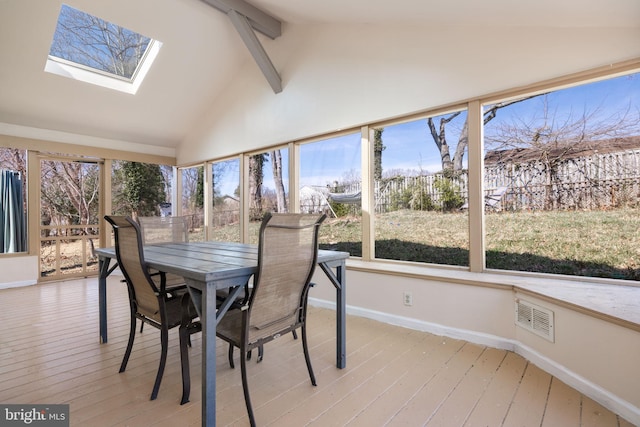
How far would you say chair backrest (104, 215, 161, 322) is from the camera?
5.91ft

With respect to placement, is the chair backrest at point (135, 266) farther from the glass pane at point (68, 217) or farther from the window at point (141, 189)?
the window at point (141, 189)

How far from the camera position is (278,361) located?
226cm

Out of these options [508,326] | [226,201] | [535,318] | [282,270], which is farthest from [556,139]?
[226,201]

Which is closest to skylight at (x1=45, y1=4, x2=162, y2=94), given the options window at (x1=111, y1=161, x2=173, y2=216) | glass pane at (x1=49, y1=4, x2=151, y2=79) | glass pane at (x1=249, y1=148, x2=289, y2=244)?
glass pane at (x1=49, y1=4, x2=151, y2=79)

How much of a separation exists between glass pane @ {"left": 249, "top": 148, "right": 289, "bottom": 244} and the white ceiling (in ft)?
5.30

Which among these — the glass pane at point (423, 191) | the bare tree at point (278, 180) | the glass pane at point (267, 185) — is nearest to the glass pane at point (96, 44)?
the glass pane at point (267, 185)

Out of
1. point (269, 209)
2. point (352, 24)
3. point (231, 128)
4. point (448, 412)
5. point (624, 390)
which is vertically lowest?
point (448, 412)

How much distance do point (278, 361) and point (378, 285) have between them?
1.26 metres

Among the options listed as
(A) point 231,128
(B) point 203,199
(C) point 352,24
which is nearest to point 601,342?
(C) point 352,24

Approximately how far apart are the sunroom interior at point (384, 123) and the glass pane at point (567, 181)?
2cm

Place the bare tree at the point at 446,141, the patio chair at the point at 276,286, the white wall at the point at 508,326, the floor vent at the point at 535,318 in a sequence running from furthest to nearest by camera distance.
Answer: the bare tree at the point at 446,141
the floor vent at the point at 535,318
the white wall at the point at 508,326
the patio chair at the point at 276,286

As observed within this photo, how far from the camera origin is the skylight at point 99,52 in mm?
3906

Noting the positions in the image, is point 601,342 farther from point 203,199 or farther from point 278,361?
point 203,199

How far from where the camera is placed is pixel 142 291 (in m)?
1.93
